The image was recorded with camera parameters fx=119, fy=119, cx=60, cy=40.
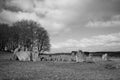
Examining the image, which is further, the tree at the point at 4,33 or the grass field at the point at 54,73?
the tree at the point at 4,33

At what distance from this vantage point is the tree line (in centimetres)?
4600

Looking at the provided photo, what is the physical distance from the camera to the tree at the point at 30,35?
45.9 meters

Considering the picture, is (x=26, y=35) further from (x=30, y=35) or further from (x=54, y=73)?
(x=54, y=73)

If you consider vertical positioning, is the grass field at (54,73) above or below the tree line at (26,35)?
below

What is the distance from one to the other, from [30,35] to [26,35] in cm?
149

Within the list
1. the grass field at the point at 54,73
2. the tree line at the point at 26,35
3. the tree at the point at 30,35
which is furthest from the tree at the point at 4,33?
the grass field at the point at 54,73

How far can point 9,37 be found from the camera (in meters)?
48.6

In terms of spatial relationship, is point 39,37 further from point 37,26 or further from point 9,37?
point 9,37

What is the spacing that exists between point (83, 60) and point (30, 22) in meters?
31.4

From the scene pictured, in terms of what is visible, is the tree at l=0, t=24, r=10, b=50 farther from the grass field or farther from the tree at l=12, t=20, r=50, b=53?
the grass field

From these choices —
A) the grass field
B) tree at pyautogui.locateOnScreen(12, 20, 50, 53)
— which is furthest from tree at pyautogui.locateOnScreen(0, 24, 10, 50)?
the grass field

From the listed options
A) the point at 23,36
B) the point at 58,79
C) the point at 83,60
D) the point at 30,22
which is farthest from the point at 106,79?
the point at 30,22

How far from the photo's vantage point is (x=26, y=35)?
45.5 meters

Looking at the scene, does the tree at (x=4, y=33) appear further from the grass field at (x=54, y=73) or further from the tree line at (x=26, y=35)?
the grass field at (x=54, y=73)
